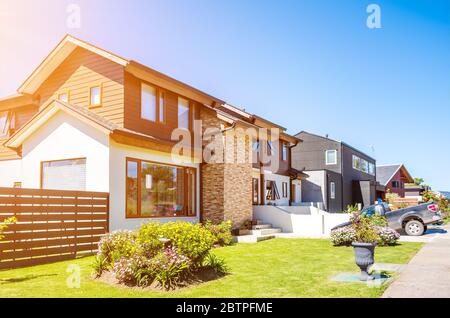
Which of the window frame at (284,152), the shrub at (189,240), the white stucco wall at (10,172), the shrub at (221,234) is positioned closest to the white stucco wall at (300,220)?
the shrub at (221,234)

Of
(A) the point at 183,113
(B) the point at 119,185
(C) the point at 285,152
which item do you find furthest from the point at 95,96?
(C) the point at 285,152

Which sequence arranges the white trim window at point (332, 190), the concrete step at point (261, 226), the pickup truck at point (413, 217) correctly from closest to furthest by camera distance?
the pickup truck at point (413, 217)
the concrete step at point (261, 226)
the white trim window at point (332, 190)

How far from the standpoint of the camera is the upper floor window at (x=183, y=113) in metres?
18.9

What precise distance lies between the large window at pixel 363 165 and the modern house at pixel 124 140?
82.2 ft

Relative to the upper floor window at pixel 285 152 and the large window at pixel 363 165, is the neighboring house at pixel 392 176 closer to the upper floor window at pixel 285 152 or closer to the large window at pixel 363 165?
the large window at pixel 363 165

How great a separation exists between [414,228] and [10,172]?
20.8 metres

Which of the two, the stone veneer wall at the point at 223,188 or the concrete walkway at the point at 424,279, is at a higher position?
the stone veneer wall at the point at 223,188

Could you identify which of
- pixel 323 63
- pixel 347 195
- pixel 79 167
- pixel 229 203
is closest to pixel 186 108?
pixel 229 203

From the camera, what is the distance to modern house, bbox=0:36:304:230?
14.4m

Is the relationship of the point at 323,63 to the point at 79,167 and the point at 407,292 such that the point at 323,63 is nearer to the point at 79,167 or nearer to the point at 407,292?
the point at 407,292

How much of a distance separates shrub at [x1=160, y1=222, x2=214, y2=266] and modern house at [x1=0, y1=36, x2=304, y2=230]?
5743 mm

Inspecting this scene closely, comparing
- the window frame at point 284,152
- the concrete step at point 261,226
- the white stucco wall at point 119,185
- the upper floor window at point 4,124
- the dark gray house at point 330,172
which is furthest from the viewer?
the dark gray house at point 330,172

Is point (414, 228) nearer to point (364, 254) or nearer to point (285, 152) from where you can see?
point (364, 254)

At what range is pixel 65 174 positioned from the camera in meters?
15.0
